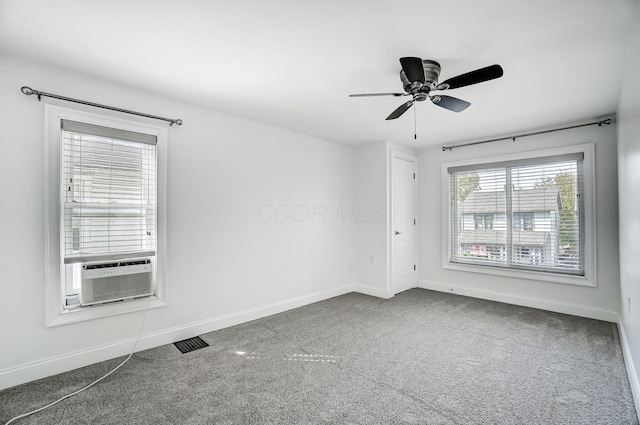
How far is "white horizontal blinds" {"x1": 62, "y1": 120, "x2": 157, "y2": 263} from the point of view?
8.41 feet

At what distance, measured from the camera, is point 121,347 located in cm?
274

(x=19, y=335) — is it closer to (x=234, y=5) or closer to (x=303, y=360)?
(x=303, y=360)

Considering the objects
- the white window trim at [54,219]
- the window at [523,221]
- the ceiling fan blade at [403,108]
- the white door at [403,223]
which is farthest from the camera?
the white door at [403,223]

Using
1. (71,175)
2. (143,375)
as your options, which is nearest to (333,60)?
(71,175)

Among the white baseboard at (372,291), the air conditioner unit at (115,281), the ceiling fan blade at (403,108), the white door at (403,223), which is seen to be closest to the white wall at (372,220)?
the white baseboard at (372,291)

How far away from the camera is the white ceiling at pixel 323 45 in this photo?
176 cm

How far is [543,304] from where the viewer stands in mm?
4027

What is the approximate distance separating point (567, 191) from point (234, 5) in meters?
4.32

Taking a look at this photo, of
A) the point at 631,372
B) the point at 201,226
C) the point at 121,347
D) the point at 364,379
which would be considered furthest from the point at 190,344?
the point at 631,372

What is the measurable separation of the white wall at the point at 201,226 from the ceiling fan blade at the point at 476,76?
2.37 metres

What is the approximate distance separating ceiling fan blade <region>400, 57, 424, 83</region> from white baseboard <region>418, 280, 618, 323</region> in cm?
359

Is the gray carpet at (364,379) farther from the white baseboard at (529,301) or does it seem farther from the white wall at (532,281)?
the white wall at (532,281)

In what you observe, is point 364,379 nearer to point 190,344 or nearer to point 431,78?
point 190,344

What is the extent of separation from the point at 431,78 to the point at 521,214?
2883mm
